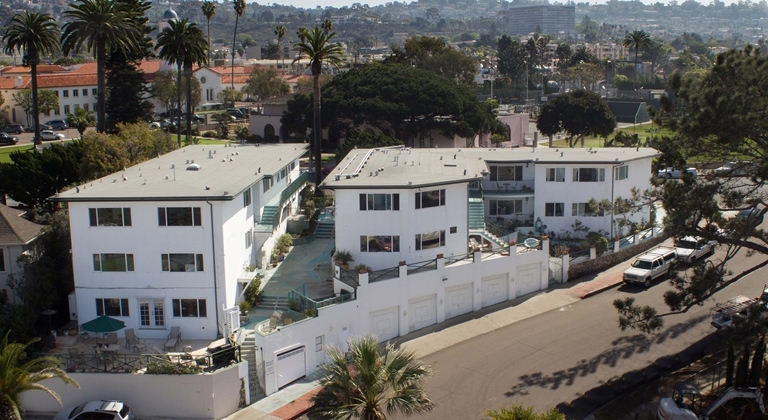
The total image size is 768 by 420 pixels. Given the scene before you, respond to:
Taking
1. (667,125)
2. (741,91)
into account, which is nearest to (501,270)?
(667,125)

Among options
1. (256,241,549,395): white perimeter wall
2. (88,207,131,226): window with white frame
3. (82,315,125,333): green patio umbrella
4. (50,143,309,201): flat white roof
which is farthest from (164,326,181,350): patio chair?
(50,143,309,201): flat white roof

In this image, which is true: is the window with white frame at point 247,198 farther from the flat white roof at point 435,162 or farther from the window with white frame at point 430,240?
the window with white frame at point 430,240

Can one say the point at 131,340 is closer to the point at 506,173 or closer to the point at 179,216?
the point at 179,216

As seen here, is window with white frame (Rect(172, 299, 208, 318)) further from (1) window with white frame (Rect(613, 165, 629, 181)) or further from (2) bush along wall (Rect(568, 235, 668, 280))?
(1) window with white frame (Rect(613, 165, 629, 181))

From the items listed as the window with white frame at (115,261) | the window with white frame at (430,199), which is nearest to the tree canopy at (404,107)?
the window with white frame at (430,199)

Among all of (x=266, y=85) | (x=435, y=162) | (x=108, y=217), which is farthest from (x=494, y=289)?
(x=266, y=85)

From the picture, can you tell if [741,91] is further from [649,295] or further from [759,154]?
[649,295]
